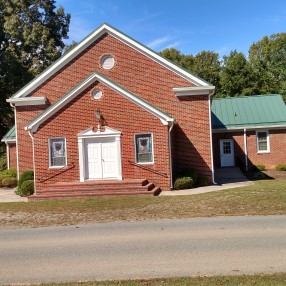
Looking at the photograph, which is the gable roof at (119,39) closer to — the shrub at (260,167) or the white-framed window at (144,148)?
the white-framed window at (144,148)

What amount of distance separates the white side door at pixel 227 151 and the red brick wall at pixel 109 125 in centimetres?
1103

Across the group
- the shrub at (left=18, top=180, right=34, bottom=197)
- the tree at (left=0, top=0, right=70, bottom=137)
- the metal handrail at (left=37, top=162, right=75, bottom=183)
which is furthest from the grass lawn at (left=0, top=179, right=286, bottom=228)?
the tree at (left=0, top=0, right=70, bottom=137)

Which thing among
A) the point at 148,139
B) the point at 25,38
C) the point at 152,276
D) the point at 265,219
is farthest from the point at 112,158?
the point at 25,38

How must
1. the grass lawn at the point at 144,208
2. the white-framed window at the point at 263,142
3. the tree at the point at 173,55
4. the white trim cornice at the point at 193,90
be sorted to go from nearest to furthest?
the grass lawn at the point at 144,208, the white trim cornice at the point at 193,90, the white-framed window at the point at 263,142, the tree at the point at 173,55

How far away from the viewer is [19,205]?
15695mm

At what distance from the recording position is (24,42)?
40.0 metres

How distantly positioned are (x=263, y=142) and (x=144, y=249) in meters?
21.9

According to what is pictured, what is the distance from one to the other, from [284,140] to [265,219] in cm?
1835

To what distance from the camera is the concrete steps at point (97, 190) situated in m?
17.0

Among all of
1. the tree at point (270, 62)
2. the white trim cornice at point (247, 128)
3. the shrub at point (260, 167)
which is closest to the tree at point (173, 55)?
the tree at point (270, 62)

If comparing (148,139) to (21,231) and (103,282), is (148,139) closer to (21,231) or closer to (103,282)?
(21,231)

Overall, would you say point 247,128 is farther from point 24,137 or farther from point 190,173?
point 24,137

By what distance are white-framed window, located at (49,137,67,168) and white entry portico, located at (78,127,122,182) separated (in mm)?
909

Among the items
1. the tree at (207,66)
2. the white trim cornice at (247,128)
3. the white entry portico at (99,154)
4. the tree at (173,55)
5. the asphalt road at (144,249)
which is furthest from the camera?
the tree at (173,55)
